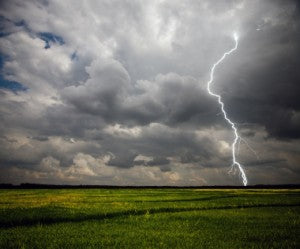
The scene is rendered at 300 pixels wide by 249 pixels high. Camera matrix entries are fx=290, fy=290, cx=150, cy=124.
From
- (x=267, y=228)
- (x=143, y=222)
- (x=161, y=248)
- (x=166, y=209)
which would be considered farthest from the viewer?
(x=166, y=209)

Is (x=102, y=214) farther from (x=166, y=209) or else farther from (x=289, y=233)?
(x=289, y=233)

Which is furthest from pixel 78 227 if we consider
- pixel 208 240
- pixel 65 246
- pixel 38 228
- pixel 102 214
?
pixel 208 240

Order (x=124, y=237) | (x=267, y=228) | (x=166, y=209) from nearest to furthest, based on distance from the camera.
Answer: (x=124, y=237), (x=267, y=228), (x=166, y=209)

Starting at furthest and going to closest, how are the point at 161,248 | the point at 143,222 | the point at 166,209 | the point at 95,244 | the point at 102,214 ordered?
the point at 166,209, the point at 102,214, the point at 143,222, the point at 95,244, the point at 161,248

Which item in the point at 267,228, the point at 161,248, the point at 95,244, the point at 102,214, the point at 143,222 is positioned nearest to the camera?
the point at 161,248

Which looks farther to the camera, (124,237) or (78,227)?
(78,227)

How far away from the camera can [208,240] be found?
13016 millimetres

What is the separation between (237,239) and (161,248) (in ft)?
12.5

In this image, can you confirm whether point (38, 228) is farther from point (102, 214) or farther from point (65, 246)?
point (102, 214)

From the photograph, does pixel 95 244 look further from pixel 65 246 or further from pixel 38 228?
pixel 38 228

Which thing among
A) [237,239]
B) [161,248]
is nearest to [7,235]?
[161,248]

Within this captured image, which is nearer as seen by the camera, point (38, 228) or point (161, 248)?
point (161, 248)

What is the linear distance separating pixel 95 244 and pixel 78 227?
4680mm

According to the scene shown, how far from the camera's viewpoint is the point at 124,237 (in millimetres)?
13781
